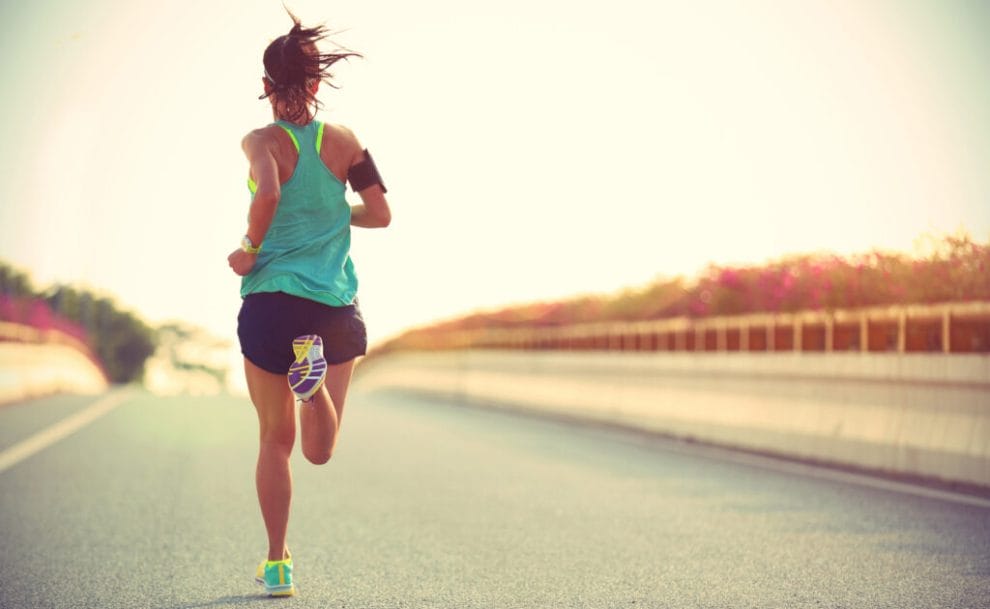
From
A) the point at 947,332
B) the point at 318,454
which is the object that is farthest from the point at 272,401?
the point at 947,332

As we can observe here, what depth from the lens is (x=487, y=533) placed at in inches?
305

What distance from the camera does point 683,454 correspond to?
13.0 metres

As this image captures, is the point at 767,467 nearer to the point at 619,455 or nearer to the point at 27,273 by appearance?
the point at 619,455

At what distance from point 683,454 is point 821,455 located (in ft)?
5.73

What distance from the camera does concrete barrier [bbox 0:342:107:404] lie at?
938 inches

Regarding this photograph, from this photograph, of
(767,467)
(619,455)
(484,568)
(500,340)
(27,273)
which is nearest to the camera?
(484,568)

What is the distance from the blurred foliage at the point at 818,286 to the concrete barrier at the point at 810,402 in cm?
114

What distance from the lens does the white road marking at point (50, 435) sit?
12.2 metres

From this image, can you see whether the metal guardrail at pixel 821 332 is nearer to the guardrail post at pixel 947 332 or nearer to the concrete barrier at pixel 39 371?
the guardrail post at pixel 947 332

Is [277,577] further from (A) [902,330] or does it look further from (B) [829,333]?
(B) [829,333]

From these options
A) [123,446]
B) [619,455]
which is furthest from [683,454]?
[123,446]

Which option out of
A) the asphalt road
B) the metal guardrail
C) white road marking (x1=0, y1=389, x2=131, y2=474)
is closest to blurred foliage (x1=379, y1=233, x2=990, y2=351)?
the metal guardrail

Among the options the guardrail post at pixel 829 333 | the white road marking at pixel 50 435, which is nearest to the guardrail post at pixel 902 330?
the guardrail post at pixel 829 333

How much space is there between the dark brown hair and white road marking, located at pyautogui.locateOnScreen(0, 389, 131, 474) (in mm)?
6798
